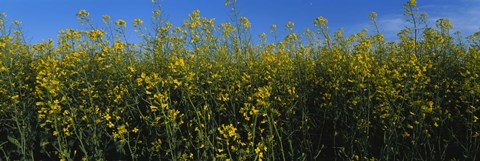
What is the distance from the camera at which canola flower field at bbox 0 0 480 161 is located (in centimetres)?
348

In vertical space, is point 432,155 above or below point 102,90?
below

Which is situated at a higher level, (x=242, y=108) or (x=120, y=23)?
(x=120, y=23)

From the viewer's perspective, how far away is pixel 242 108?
3363mm

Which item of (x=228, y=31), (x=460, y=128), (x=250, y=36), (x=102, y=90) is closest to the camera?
(x=460, y=128)

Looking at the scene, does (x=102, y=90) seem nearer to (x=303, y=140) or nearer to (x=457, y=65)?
(x=303, y=140)

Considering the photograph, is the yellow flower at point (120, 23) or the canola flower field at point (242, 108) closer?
the canola flower field at point (242, 108)

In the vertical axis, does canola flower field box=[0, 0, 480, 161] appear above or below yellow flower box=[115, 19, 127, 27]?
below

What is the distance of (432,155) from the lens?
344cm

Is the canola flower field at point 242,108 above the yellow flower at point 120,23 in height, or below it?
below

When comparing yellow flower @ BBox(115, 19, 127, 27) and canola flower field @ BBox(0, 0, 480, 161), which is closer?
canola flower field @ BBox(0, 0, 480, 161)

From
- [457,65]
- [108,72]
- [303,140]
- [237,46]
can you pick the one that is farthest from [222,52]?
[457,65]

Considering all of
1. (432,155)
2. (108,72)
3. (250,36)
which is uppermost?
(250,36)

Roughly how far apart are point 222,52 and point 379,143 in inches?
95.7

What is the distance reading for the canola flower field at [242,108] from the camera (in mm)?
3482
